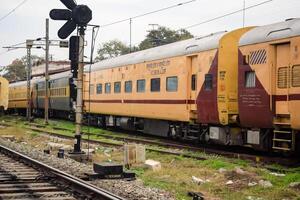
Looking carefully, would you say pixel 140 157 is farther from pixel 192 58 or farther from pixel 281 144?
pixel 192 58

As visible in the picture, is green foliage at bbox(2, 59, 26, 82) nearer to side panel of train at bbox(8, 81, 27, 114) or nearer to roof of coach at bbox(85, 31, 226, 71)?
side panel of train at bbox(8, 81, 27, 114)

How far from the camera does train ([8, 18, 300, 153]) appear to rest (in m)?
13.9

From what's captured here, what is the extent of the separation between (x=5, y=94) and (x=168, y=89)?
19206 millimetres

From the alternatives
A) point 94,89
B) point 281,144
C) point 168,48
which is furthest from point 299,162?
point 94,89

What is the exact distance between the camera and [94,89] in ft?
99.0

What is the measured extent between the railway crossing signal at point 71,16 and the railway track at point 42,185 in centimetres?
422

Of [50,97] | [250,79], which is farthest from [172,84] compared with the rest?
[50,97]

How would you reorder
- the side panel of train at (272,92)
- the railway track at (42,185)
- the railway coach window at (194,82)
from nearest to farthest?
the railway track at (42,185), the side panel of train at (272,92), the railway coach window at (194,82)

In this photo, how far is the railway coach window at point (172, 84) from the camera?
19669mm

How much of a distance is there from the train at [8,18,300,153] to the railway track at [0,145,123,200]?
4.62 meters

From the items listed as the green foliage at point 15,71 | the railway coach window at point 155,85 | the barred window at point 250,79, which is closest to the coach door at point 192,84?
the railway coach window at point 155,85

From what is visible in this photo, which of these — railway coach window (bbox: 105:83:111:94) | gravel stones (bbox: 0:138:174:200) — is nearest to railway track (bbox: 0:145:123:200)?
gravel stones (bbox: 0:138:174:200)

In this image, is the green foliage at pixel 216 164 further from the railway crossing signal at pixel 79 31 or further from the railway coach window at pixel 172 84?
the railway coach window at pixel 172 84

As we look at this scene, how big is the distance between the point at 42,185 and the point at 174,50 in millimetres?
11155
